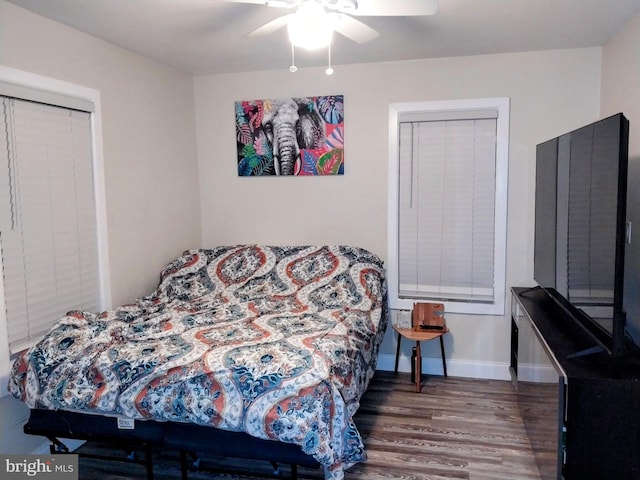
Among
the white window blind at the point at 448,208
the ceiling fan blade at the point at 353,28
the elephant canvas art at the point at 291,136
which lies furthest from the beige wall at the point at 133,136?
the white window blind at the point at 448,208

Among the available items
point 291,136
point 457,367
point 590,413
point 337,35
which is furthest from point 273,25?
point 457,367

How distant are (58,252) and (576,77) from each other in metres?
3.48

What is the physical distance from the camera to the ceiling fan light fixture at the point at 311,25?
2.09 meters

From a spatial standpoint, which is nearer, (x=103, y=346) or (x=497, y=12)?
(x=103, y=346)

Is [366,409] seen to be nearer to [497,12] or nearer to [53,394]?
[53,394]

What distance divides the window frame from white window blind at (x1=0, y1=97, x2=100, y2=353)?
0.04 metres

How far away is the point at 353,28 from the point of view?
2.47 m

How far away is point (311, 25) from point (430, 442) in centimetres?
227

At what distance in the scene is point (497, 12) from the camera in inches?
106

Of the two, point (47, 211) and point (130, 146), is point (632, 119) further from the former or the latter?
point (47, 211)

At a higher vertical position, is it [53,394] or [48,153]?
[48,153]

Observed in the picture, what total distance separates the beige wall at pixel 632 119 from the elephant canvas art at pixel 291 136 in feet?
6.03

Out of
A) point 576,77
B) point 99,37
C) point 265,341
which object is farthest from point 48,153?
point 576,77

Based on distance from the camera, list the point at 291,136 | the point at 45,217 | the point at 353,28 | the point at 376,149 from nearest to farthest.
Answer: the point at 353,28 < the point at 45,217 < the point at 376,149 < the point at 291,136
